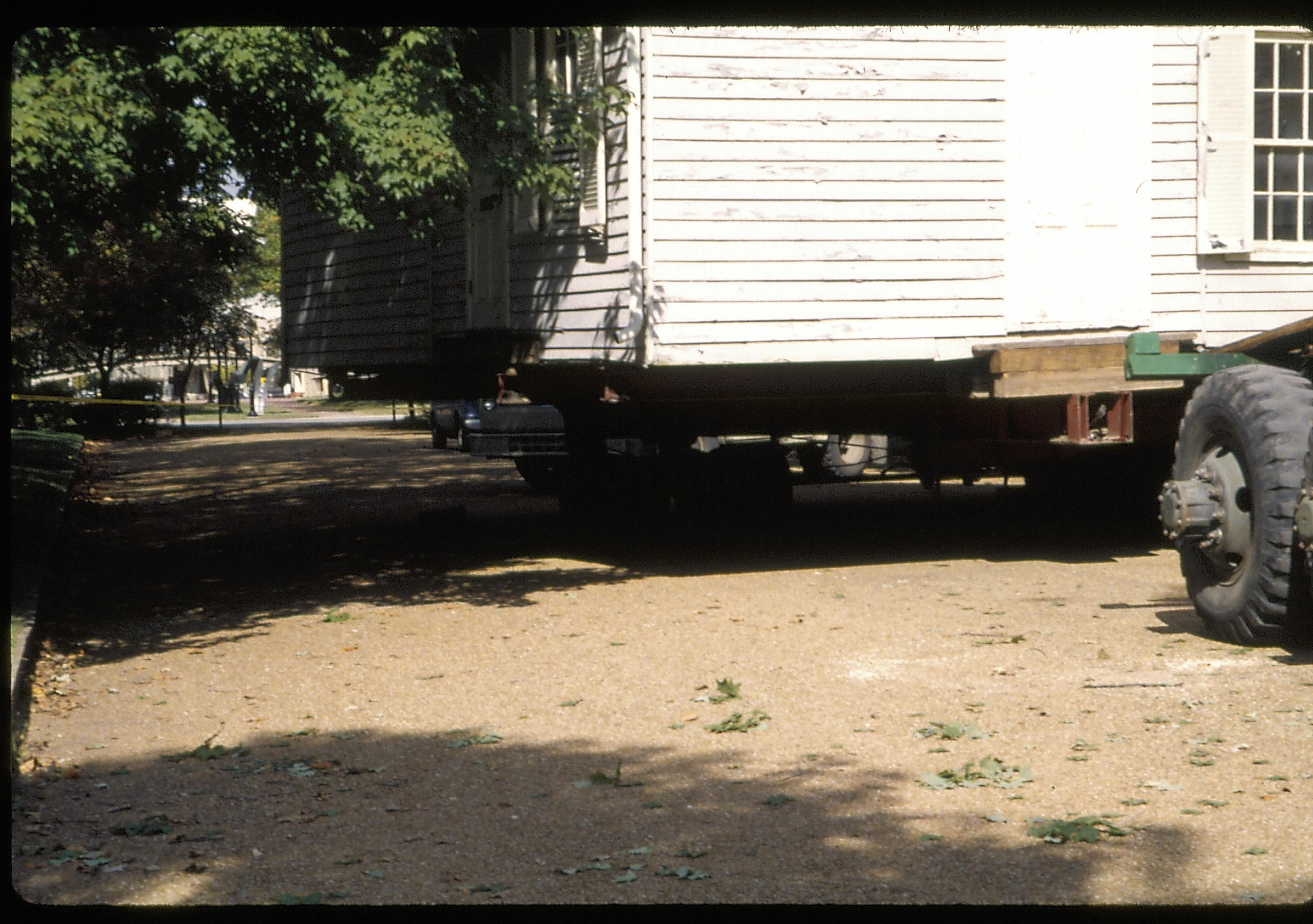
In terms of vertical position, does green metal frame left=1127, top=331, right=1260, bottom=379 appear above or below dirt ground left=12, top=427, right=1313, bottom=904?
above

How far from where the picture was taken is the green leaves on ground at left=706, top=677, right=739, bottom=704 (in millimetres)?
6895

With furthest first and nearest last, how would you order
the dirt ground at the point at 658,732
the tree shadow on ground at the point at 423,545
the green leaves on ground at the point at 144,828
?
the tree shadow on ground at the point at 423,545
the green leaves on ground at the point at 144,828
the dirt ground at the point at 658,732

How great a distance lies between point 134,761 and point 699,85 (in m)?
6.81

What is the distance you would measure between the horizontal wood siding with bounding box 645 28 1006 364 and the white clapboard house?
0.05ft

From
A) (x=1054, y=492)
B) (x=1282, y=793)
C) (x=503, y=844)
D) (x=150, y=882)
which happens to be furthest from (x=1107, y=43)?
(x=150, y=882)

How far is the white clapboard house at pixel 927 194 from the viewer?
10.8m

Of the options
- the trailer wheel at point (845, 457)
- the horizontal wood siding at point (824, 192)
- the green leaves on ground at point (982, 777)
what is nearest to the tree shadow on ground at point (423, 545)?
the trailer wheel at point (845, 457)

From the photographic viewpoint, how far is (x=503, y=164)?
33.7ft

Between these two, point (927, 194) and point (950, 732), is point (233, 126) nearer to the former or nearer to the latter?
point (927, 194)

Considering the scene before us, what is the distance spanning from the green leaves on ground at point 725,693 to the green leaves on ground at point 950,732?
3.39ft

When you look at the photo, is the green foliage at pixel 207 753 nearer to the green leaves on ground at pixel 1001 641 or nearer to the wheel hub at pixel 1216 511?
the green leaves on ground at pixel 1001 641

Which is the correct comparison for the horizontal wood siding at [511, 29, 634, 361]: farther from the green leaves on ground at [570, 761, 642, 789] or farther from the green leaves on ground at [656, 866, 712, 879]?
the green leaves on ground at [656, 866, 712, 879]

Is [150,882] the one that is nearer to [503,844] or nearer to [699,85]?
[503,844]

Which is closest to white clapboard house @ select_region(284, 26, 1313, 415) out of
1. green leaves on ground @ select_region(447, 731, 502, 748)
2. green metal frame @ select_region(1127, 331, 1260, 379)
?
green metal frame @ select_region(1127, 331, 1260, 379)
